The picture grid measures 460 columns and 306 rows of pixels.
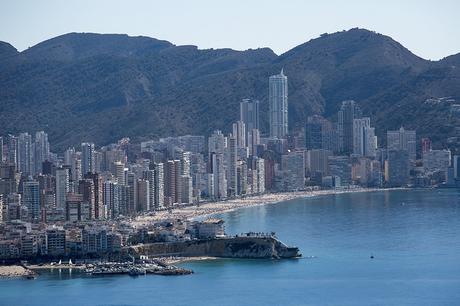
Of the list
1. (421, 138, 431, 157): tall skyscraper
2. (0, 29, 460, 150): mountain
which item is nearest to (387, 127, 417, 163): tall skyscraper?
(421, 138, 431, 157): tall skyscraper

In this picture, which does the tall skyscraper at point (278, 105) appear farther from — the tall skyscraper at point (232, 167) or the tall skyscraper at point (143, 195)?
the tall skyscraper at point (143, 195)

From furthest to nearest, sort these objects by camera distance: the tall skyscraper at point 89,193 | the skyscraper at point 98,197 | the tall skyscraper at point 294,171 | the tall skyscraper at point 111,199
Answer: the tall skyscraper at point 294,171 → the tall skyscraper at point 111,199 → the skyscraper at point 98,197 → the tall skyscraper at point 89,193

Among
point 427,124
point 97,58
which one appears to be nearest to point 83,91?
point 97,58

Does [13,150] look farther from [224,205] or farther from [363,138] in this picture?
[363,138]

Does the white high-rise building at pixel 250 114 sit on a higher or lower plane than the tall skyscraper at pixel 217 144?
higher

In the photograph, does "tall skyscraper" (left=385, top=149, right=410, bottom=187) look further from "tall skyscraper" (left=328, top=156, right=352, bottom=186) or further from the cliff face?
the cliff face

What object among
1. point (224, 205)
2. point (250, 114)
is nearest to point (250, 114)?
point (250, 114)

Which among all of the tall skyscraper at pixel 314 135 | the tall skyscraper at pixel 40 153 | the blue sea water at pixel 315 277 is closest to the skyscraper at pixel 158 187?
the blue sea water at pixel 315 277
